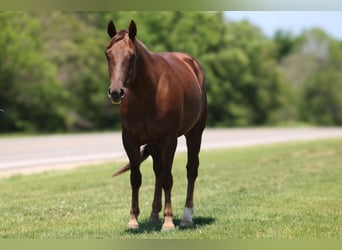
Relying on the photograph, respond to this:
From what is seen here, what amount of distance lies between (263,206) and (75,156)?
32.7ft

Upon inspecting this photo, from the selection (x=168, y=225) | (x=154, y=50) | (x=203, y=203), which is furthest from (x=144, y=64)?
(x=154, y=50)

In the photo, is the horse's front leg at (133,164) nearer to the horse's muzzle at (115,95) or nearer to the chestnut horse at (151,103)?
the chestnut horse at (151,103)

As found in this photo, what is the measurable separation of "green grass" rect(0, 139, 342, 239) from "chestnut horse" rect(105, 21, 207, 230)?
1.84 ft

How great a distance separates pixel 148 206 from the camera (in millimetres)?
8453

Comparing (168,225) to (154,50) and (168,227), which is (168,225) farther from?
(154,50)

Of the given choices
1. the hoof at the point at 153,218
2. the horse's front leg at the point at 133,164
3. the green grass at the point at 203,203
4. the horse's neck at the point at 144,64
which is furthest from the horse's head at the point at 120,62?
the hoof at the point at 153,218

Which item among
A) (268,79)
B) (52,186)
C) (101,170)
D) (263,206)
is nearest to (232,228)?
(263,206)

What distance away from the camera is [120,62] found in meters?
5.82

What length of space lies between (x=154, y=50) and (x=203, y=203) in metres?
24.6

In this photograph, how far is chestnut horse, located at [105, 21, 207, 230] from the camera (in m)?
5.94

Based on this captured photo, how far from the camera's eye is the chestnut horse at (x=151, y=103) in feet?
19.5

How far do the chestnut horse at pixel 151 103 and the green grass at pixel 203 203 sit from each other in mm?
561

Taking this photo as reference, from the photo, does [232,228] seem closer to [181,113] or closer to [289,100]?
[181,113]

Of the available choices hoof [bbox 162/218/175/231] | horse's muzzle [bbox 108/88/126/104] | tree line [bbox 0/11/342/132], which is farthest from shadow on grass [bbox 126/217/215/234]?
tree line [bbox 0/11/342/132]
